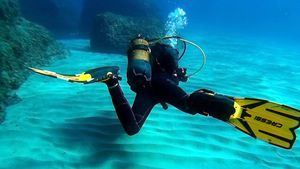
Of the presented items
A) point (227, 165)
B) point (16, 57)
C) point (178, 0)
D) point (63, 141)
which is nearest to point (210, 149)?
point (227, 165)

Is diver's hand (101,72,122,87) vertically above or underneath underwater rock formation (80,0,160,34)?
underneath

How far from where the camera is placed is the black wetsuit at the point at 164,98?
12.6 feet

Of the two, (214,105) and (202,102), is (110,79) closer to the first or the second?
(202,102)

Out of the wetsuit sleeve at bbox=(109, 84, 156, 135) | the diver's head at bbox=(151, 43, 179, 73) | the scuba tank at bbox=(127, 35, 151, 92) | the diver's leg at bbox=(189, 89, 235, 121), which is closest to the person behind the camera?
the diver's leg at bbox=(189, 89, 235, 121)

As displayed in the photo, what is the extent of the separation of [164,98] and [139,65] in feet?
2.41

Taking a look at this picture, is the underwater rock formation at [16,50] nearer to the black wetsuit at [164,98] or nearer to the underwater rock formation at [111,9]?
the black wetsuit at [164,98]

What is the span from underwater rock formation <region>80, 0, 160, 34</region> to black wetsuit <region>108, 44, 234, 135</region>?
1688cm

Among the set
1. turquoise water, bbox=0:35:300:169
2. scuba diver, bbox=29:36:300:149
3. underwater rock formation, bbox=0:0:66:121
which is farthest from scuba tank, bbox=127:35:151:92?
underwater rock formation, bbox=0:0:66:121

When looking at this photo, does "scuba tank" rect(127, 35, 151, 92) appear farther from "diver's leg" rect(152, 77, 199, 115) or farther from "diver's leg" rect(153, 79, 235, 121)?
"diver's leg" rect(153, 79, 235, 121)

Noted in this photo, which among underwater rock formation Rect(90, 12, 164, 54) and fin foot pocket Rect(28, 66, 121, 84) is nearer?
fin foot pocket Rect(28, 66, 121, 84)

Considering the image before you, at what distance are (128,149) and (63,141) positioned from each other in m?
1.14

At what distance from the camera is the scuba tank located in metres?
4.20

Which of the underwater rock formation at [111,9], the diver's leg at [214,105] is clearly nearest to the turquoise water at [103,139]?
the diver's leg at [214,105]

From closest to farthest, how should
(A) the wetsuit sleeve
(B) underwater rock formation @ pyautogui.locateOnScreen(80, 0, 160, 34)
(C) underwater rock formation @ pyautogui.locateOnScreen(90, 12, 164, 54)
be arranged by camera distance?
(A) the wetsuit sleeve < (C) underwater rock formation @ pyautogui.locateOnScreen(90, 12, 164, 54) < (B) underwater rock formation @ pyautogui.locateOnScreen(80, 0, 160, 34)
